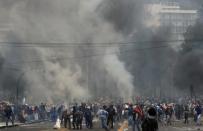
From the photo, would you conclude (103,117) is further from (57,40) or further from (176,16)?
(176,16)

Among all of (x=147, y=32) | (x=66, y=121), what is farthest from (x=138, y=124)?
(x=147, y=32)

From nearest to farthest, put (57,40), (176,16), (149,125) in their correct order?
(149,125) < (57,40) < (176,16)

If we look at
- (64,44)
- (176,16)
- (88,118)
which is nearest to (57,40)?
(64,44)

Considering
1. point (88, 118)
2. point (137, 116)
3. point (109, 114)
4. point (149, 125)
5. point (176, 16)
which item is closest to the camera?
point (149, 125)

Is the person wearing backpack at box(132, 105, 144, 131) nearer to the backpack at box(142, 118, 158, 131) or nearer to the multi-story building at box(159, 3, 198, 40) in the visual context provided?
the backpack at box(142, 118, 158, 131)

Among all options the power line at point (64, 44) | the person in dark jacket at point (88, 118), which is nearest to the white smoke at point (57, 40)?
the power line at point (64, 44)

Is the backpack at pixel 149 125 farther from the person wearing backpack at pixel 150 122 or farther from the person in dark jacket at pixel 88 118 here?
the person in dark jacket at pixel 88 118

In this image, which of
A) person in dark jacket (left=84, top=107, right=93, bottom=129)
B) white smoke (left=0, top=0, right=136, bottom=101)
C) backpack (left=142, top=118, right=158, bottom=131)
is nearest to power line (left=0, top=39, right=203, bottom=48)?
white smoke (left=0, top=0, right=136, bottom=101)

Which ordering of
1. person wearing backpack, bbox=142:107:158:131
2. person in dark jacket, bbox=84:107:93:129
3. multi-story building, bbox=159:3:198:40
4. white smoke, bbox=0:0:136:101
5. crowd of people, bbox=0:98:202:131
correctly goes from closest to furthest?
1. person wearing backpack, bbox=142:107:158:131
2. crowd of people, bbox=0:98:202:131
3. person in dark jacket, bbox=84:107:93:129
4. white smoke, bbox=0:0:136:101
5. multi-story building, bbox=159:3:198:40

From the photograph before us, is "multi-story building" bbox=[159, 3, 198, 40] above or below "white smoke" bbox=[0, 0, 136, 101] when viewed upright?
above

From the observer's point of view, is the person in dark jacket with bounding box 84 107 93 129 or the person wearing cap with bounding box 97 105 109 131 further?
the person in dark jacket with bounding box 84 107 93 129

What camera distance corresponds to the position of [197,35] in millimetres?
55594

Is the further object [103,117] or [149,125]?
[103,117]

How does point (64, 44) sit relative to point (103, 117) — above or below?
above
